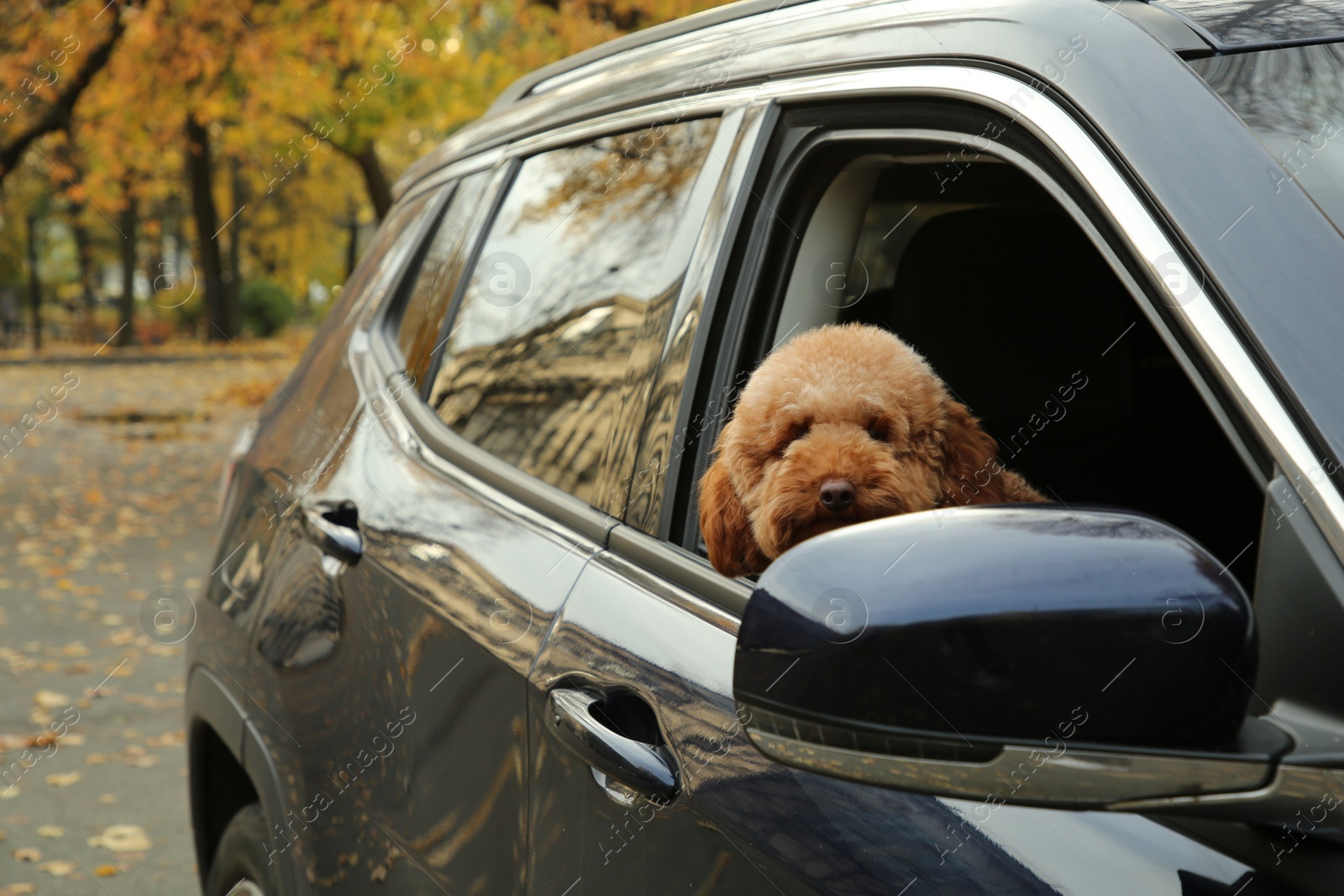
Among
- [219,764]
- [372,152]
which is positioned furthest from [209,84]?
[219,764]

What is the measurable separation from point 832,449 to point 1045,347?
0.72 meters

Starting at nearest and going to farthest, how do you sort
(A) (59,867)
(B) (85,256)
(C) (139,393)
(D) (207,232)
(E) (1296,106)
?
(E) (1296,106)
(A) (59,867)
(C) (139,393)
(D) (207,232)
(B) (85,256)

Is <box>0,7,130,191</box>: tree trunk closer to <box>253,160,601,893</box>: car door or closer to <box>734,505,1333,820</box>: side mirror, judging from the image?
<box>253,160,601,893</box>: car door

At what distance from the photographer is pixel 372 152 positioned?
2308cm

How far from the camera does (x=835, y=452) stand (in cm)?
168

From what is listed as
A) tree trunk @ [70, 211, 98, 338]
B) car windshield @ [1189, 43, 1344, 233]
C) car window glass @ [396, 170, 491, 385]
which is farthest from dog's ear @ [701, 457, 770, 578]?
tree trunk @ [70, 211, 98, 338]

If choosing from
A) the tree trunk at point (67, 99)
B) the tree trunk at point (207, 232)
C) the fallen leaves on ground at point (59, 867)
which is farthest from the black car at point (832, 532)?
the tree trunk at point (207, 232)

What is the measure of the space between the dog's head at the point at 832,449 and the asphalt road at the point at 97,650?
2.55m

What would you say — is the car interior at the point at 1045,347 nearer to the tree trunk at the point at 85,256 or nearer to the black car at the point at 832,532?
the black car at the point at 832,532

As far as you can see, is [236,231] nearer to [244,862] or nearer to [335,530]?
[244,862]

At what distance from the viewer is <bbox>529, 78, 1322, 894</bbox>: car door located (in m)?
1.11

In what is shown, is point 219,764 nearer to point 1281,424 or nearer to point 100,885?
point 100,885

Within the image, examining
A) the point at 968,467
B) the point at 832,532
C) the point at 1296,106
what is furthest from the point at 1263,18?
the point at 832,532

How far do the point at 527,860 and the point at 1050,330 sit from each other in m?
1.34
